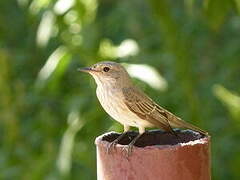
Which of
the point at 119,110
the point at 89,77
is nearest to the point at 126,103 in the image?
the point at 119,110

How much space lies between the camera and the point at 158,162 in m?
3.25

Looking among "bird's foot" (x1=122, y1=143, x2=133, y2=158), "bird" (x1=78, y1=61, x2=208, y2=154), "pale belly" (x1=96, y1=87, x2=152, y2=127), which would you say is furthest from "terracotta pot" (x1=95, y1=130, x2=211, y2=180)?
"pale belly" (x1=96, y1=87, x2=152, y2=127)

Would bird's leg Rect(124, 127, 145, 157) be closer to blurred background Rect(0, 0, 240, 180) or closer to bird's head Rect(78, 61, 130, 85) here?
bird's head Rect(78, 61, 130, 85)

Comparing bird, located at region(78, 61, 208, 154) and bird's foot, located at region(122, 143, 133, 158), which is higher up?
bird, located at region(78, 61, 208, 154)

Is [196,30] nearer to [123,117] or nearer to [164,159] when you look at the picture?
[123,117]

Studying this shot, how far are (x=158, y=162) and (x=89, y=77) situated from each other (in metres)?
3.27

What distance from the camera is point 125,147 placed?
10.9ft

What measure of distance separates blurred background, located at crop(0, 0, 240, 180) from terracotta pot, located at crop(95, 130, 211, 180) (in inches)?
78.0

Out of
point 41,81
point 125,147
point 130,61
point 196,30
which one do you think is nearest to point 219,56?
point 196,30

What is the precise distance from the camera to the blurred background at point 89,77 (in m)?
5.88

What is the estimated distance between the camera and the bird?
4168 mm

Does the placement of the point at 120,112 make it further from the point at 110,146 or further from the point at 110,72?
the point at 110,146

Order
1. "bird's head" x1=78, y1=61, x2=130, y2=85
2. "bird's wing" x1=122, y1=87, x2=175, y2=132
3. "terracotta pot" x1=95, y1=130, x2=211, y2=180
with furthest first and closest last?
"bird's head" x1=78, y1=61, x2=130, y2=85 < "bird's wing" x1=122, y1=87, x2=175, y2=132 < "terracotta pot" x1=95, y1=130, x2=211, y2=180

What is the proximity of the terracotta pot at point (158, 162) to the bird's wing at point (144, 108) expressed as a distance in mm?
705
